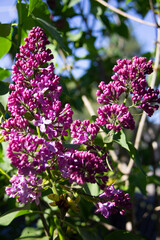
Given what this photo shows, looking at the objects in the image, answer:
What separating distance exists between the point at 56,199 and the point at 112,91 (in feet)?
1.05

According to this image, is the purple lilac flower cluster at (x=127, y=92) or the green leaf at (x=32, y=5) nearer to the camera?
the purple lilac flower cluster at (x=127, y=92)

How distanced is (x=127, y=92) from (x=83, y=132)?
0.17 metres

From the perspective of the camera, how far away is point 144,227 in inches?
133

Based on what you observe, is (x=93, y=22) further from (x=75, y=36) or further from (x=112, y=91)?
(x=112, y=91)

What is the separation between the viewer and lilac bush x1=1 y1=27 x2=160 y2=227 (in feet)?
1.94

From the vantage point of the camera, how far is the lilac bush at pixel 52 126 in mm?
590

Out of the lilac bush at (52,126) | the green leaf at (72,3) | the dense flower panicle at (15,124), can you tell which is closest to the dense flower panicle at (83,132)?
the lilac bush at (52,126)

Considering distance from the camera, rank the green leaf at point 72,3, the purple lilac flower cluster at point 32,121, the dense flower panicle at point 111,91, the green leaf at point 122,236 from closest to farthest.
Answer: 1. the purple lilac flower cluster at point 32,121
2. the dense flower panicle at point 111,91
3. the green leaf at point 122,236
4. the green leaf at point 72,3

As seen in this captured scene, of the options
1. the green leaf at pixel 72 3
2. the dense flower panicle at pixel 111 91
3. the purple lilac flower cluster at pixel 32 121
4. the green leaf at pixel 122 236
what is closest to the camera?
the purple lilac flower cluster at pixel 32 121

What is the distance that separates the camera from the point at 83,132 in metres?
0.67

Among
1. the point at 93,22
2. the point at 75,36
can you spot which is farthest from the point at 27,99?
the point at 93,22

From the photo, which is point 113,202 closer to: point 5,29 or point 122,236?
point 122,236

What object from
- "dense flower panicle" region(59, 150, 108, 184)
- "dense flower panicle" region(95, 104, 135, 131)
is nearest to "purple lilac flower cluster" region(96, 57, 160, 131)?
"dense flower panicle" region(95, 104, 135, 131)

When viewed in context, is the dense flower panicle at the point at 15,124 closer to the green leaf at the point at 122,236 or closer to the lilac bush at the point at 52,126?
the lilac bush at the point at 52,126
